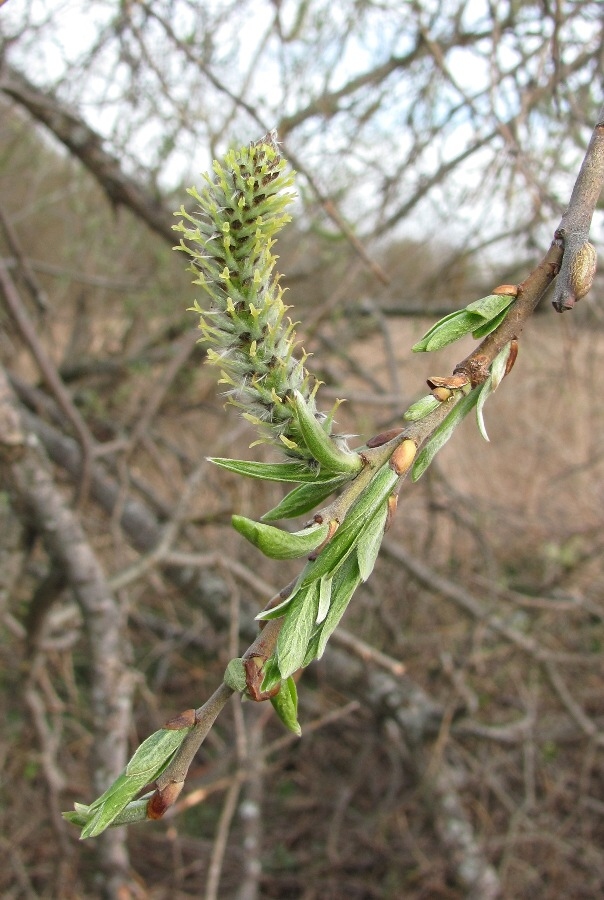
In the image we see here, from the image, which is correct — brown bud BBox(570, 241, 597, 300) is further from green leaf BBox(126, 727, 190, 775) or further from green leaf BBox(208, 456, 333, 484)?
green leaf BBox(126, 727, 190, 775)

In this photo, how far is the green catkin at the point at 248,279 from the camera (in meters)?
0.59

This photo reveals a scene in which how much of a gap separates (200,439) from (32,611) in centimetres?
215

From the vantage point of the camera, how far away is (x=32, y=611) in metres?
2.49

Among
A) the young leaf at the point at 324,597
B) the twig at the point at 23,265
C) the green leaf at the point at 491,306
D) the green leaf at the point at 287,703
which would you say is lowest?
the green leaf at the point at 287,703

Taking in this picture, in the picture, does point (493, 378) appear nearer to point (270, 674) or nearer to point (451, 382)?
point (451, 382)

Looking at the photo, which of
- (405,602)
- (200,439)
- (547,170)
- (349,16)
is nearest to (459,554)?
(405,602)

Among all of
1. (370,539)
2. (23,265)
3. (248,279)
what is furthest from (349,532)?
(23,265)

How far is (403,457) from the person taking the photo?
0.62 m

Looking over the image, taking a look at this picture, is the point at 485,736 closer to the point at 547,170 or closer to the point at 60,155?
the point at 547,170

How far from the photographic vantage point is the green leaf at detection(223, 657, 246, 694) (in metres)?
0.60

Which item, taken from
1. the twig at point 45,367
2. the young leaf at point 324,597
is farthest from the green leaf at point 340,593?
the twig at point 45,367

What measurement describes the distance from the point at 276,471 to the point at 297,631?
17 centimetres

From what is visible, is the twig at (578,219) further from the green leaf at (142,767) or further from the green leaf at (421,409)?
the green leaf at (142,767)

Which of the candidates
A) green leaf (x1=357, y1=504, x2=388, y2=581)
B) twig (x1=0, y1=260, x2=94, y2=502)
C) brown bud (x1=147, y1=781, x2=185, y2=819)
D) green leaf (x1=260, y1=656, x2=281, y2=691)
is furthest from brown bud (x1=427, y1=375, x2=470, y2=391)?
twig (x1=0, y1=260, x2=94, y2=502)
